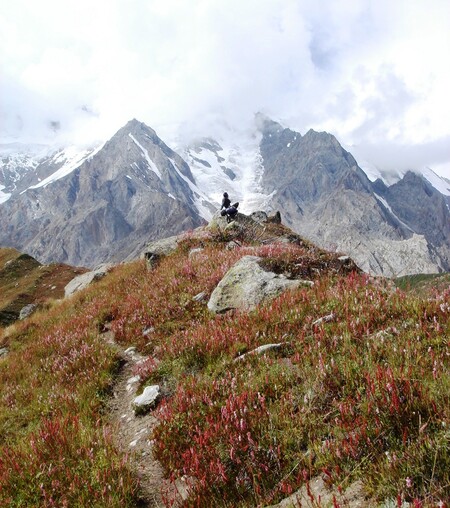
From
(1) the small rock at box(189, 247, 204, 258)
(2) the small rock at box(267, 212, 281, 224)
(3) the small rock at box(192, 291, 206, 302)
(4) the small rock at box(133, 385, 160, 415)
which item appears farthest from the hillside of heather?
(2) the small rock at box(267, 212, 281, 224)

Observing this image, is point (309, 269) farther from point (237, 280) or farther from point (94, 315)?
point (94, 315)

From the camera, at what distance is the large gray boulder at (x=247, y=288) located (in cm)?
898

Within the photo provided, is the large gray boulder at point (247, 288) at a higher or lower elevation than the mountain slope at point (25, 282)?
lower

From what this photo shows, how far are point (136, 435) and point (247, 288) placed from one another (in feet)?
15.2

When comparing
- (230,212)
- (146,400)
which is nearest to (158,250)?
(230,212)

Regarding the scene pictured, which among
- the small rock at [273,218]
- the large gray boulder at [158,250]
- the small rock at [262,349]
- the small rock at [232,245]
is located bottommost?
the small rock at [262,349]

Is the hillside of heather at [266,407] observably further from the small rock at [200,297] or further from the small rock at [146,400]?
the small rock at [200,297]

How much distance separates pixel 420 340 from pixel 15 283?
4226 cm

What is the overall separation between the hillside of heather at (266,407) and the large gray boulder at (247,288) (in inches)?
20.2

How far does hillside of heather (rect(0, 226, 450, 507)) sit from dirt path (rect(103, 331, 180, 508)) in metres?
0.13

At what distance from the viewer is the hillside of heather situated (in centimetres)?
349

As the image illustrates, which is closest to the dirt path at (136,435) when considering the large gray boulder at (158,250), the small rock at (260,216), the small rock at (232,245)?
the small rock at (232,245)

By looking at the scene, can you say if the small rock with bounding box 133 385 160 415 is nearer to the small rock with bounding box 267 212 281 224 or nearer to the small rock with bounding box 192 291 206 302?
the small rock with bounding box 192 291 206 302

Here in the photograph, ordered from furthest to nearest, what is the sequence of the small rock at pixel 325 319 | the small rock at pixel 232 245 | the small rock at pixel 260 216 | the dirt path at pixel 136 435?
the small rock at pixel 260 216, the small rock at pixel 232 245, the small rock at pixel 325 319, the dirt path at pixel 136 435
